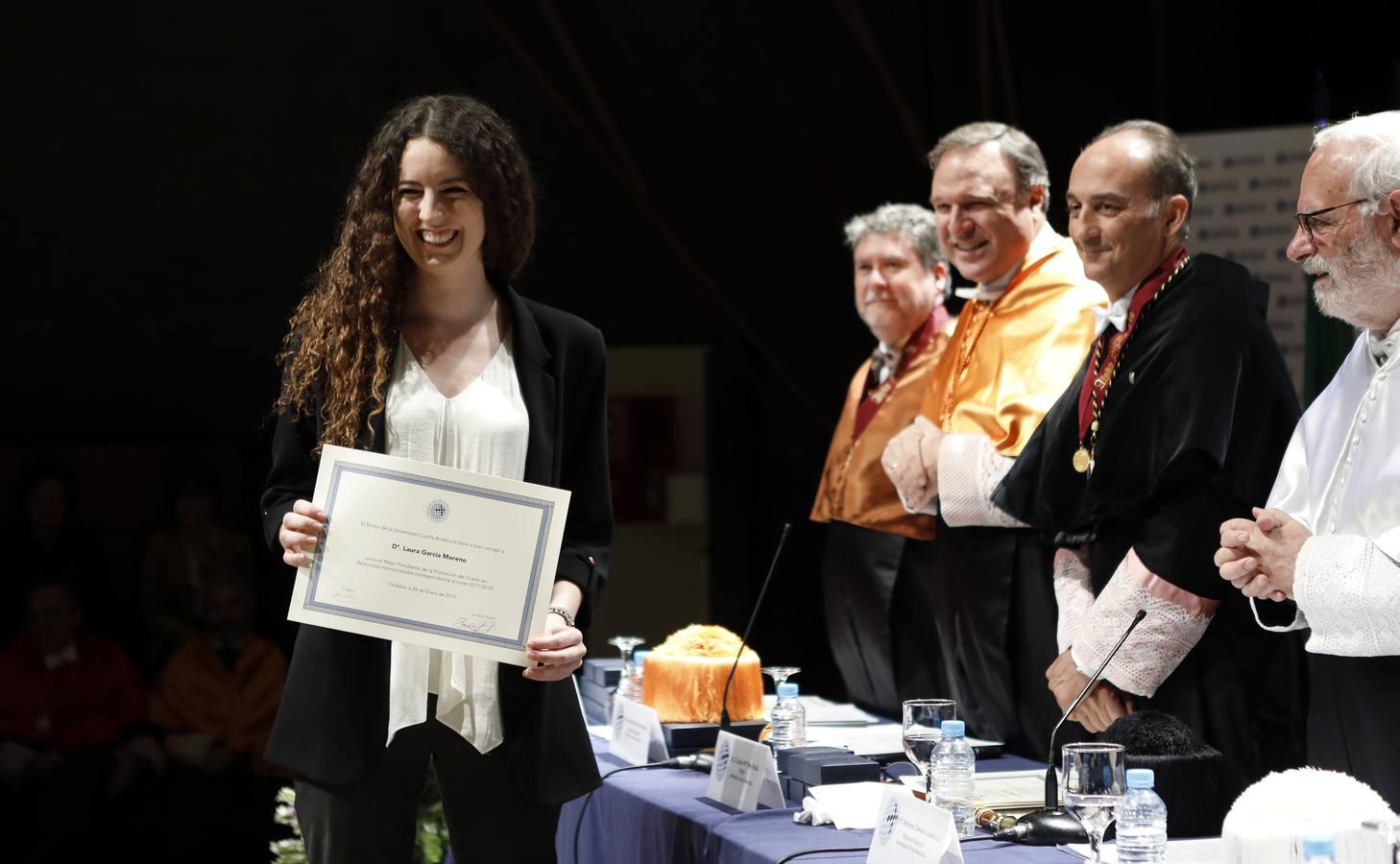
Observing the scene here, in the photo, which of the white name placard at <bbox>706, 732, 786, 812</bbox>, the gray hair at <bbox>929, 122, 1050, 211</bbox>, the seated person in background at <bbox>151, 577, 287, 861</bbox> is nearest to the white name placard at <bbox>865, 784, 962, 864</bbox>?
the white name placard at <bbox>706, 732, 786, 812</bbox>

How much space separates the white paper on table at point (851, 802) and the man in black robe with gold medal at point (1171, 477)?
526 mm

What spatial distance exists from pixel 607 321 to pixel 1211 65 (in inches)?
102

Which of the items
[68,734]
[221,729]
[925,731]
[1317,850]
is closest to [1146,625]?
[925,731]

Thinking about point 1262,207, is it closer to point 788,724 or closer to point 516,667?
point 788,724

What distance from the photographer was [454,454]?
2.16 metres

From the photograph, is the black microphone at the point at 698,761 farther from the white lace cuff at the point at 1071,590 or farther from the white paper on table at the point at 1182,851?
the white paper on table at the point at 1182,851

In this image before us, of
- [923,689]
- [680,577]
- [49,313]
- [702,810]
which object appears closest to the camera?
[702,810]

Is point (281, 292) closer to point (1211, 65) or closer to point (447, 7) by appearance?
point (447, 7)

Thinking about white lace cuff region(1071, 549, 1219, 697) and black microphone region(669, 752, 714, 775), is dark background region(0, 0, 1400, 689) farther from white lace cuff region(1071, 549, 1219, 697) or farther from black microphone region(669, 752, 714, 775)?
white lace cuff region(1071, 549, 1219, 697)

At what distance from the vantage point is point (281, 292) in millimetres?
5648

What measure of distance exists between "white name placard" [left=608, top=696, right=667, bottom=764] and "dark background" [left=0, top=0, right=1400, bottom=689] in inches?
99.3

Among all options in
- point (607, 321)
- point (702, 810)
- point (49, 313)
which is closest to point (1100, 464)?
point (702, 810)

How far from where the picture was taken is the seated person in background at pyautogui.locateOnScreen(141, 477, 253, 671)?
206 inches

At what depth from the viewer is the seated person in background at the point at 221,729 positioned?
5062 mm
